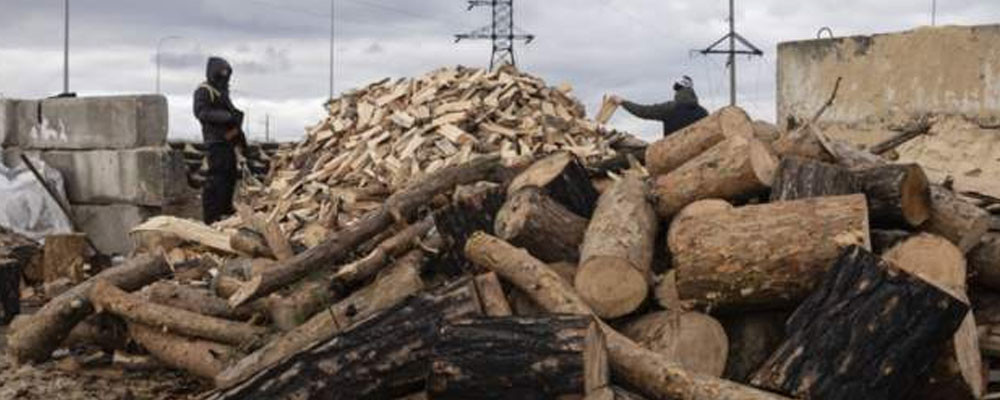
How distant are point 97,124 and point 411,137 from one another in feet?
12.2

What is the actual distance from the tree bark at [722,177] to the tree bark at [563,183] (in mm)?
543

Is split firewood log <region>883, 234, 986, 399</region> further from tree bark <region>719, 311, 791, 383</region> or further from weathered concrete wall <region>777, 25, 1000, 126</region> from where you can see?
weathered concrete wall <region>777, 25, 1000, 126</region>

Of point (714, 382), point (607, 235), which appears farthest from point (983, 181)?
point (714, 382)

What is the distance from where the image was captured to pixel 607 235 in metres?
6.43

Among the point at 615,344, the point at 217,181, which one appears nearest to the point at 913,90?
the point at 217,181

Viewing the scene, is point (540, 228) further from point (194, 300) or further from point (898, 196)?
point (194, 300)

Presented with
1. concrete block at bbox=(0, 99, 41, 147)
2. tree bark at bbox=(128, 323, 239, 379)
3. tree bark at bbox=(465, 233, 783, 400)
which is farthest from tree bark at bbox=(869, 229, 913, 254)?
concrete block at bbox=(0, 99, 41, 147)

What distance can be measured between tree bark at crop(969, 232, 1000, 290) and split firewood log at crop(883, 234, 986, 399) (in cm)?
37

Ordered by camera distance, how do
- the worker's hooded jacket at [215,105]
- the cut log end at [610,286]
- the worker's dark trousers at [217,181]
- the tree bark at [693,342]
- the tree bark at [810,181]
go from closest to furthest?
the tree bark at [693,342] < the cut log end at [610,286] < the tree bark at [810,181] < the worker's hooded jacket at [215,105] < the worker's dark trousers at [217,181]

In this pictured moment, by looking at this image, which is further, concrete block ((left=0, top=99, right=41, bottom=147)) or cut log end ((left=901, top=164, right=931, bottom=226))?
concrete block ((left=0, top=99, right=41, bottom=147))

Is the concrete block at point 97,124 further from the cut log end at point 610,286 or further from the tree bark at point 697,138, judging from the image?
the cut log end at point 610,286

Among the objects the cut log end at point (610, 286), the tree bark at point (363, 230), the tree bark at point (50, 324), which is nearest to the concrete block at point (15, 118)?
the tree bark at point (50, 324)

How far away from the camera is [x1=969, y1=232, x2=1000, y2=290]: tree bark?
646 cm

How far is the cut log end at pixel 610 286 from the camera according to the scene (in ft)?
20.2
